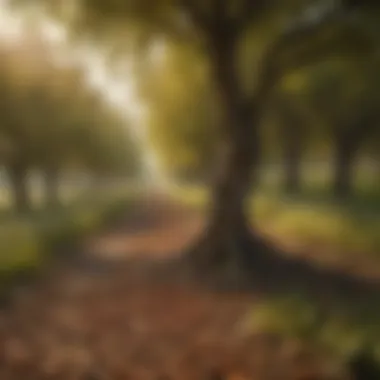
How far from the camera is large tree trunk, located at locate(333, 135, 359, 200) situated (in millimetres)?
1490

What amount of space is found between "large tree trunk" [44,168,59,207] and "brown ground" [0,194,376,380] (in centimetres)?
16

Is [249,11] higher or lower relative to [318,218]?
higher

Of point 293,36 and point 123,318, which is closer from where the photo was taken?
point 123,318

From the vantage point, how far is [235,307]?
1.45m

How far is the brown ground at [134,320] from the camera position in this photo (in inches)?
53.7

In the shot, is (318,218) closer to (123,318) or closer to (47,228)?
(123,318)

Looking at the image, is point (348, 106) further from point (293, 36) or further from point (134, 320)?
point (134, 320)

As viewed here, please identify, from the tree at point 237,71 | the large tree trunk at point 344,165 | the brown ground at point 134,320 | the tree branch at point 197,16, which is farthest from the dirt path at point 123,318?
the tree branch at point 197,16

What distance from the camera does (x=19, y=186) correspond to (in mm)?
1449

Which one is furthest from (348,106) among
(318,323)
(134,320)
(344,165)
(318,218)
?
(134,320)

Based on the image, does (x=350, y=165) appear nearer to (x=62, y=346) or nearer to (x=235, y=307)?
(x=235, y=307)

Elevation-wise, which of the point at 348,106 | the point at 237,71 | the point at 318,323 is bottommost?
the point at 318,323

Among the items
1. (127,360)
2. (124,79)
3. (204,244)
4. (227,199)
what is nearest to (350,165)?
(227,199)

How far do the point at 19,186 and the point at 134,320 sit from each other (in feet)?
1.60
